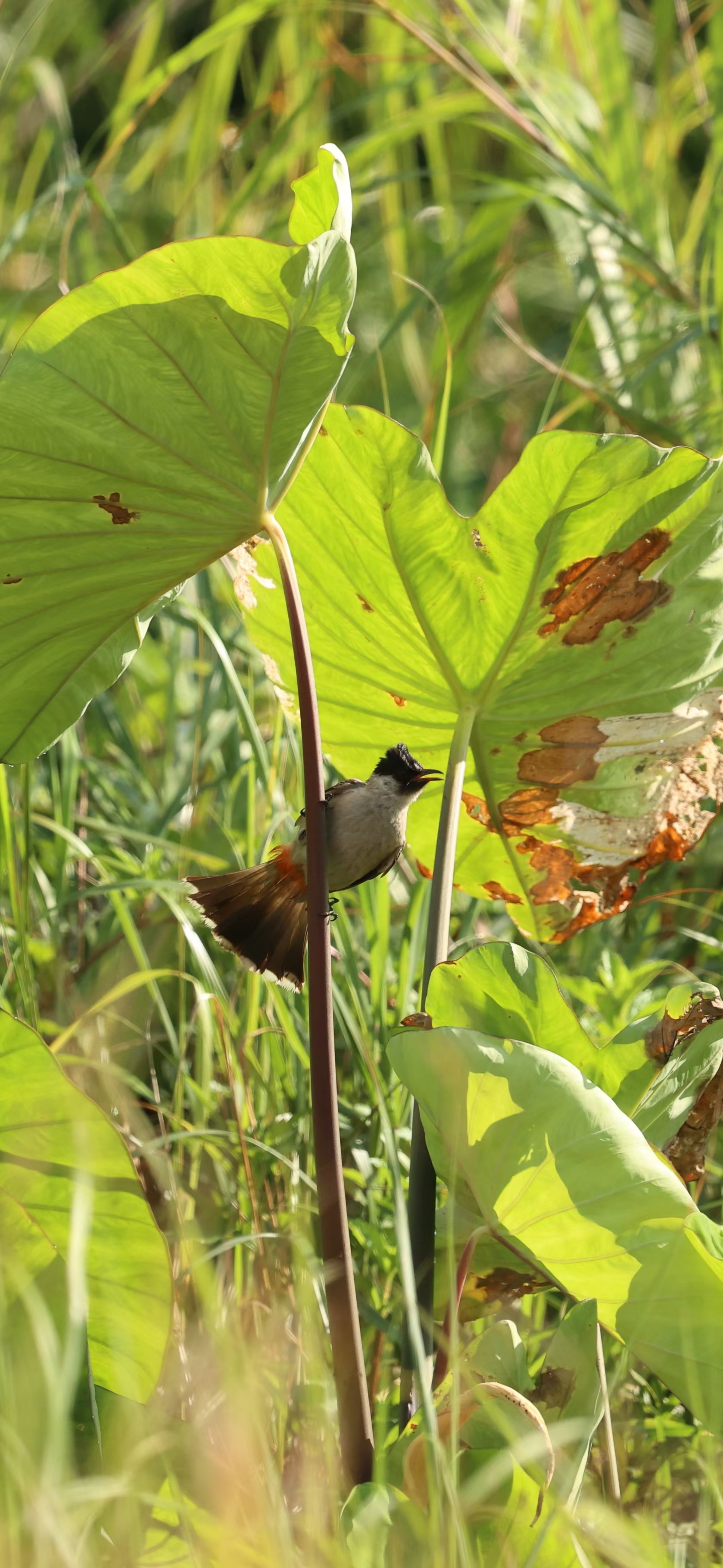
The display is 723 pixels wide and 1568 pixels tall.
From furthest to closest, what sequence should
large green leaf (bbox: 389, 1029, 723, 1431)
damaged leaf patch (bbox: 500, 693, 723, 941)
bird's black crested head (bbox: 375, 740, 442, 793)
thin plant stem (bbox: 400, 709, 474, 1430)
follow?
bird's black crested head (bbox: 375, 740, 442, 793)
damaged leaf patch (bbox: 500, 693, 723, 941)
thin plant stem (bbox: 400, 709, 474, 1430)
large green leaf (bbox: 389, 1029, 723, 1431)

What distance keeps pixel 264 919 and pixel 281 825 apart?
56 centimetres

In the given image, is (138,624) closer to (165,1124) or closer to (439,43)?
(165,1124)

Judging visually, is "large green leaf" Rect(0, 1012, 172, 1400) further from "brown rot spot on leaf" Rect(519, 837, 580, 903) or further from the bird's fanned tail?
"brown rot spot on leaf" Rect(519, 837, 580, 903)

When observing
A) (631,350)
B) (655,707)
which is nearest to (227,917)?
(655,707)

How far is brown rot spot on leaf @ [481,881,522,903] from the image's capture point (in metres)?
1.16

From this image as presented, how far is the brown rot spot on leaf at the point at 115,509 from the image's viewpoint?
83 cm

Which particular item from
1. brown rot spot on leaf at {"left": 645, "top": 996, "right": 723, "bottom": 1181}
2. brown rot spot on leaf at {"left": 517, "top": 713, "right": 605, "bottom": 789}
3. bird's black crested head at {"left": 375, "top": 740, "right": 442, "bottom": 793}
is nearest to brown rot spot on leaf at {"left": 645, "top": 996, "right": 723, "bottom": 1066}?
brown rot spot on leaf at {"left": 645, "top": 996, "right": 723, "bottom": 1181}

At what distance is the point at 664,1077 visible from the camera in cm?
84

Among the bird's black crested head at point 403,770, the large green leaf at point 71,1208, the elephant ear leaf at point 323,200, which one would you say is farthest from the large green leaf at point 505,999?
the elephant ear leaf at point 323,200

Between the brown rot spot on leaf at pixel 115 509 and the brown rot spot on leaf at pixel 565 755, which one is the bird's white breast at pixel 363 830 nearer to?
the brown rot spot on leaf at pixel 565 755

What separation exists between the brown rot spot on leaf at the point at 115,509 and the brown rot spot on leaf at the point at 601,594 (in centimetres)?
32

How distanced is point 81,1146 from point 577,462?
1.85 feet

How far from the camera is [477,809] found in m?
1.12

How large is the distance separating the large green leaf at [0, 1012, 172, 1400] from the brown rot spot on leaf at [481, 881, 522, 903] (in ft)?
1.56
